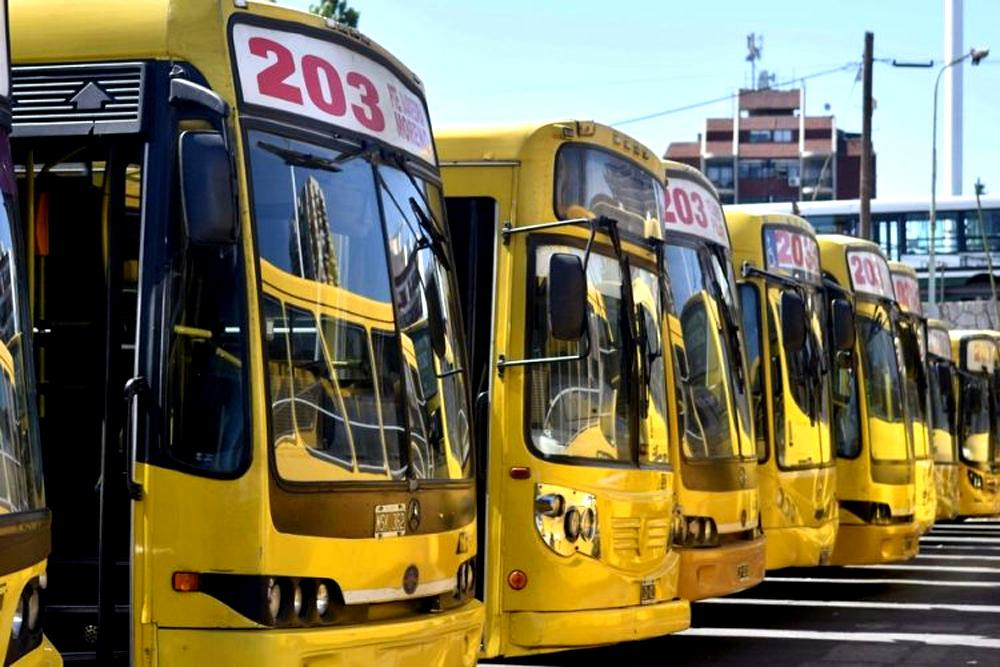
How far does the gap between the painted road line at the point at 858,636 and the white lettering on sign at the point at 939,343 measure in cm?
1380

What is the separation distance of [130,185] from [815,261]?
10.2m

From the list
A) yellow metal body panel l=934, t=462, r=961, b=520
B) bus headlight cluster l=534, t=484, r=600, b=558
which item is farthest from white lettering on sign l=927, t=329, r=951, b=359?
bus headlight cluster l=534, t=484, r=600, b=558

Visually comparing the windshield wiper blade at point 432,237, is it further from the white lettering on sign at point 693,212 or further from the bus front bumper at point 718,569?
the white lettering on sign at point 693,212

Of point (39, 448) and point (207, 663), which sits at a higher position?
point (39, 448)

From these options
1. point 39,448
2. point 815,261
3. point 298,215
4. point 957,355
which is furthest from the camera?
point 957,355

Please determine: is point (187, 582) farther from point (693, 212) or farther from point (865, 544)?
point (865, 544)

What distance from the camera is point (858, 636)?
1412cm

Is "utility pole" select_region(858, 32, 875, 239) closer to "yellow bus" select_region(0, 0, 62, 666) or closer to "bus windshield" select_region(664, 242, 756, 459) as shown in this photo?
"bus windshield" select_region(664, 242, 756, 459)

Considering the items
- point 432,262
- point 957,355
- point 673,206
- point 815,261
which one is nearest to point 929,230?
point 957,355

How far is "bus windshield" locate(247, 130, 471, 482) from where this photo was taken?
744cm

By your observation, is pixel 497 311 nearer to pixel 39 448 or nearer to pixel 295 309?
pixel 295 309

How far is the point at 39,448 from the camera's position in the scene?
6098 millimetres

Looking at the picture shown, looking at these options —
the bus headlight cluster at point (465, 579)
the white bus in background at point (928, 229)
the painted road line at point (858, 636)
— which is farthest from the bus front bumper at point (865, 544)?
the white bus in background at point (928, 229)

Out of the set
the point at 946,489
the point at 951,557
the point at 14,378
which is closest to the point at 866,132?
the point at 946,489
